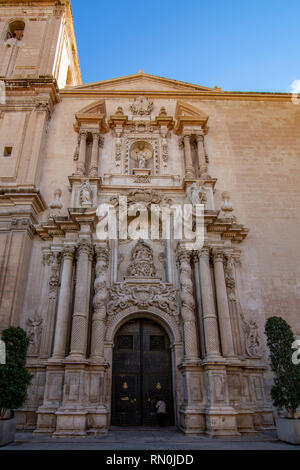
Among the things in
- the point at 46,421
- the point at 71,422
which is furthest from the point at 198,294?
the point at 46,421

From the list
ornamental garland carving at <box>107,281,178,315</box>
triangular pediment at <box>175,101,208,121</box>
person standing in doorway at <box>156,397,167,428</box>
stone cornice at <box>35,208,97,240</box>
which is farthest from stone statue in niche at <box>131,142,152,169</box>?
person standing in doorway at <box>156,397,167,428</box>

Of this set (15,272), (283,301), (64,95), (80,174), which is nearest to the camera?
(15,272)

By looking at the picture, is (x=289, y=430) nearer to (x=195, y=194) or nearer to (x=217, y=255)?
(x=217, y=255)

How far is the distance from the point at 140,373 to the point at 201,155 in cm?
879

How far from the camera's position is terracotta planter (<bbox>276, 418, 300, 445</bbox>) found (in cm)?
792

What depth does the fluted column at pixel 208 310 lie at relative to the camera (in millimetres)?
10258

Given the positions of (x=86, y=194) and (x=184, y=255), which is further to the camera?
(x=86, y=194)

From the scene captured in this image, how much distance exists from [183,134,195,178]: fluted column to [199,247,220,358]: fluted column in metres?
3.52

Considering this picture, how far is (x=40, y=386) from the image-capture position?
10.2 m

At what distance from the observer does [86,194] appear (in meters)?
12.5

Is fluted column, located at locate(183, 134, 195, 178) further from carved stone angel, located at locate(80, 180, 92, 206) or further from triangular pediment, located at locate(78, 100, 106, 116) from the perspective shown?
triangular pediment, located at locate(78, 100, 106, 116)

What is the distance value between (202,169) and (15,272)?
8.05 metres
